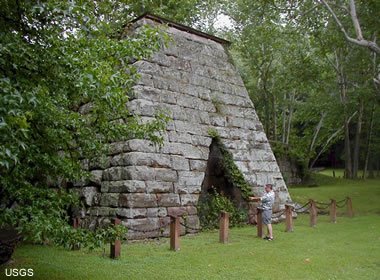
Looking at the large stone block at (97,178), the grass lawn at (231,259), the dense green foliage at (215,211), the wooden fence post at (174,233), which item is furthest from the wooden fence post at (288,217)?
the large stone block at (97,178)

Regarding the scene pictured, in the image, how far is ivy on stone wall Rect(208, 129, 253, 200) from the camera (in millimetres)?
10695

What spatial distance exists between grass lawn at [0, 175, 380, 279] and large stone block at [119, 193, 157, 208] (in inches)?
32.7

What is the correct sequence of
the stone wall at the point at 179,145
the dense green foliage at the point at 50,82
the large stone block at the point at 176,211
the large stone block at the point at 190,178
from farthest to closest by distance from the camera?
the large stone block at the point at 190,178 < the large stone block at the point at 176,211 < the stone wall at the point at 179,145 < the dense green foliage at the point at 50,82

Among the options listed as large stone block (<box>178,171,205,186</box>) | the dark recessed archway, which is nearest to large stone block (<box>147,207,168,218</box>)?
large stone block (<box>178,171,205,186</box>)

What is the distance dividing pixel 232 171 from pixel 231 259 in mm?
4015

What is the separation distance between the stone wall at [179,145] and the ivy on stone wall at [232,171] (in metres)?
0.15

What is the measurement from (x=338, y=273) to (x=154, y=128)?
368 cm

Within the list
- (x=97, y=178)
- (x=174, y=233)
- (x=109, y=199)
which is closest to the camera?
(x=174, y=233)

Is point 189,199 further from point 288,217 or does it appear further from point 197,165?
point 288,217

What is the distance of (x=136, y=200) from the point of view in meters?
8.48

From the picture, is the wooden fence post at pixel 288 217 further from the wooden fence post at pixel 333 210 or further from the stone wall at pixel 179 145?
the wooden fence post at pixel 333 210

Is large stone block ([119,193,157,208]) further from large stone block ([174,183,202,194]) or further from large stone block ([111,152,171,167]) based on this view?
large stone block ([174,183,202,194])

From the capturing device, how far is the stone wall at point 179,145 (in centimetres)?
870

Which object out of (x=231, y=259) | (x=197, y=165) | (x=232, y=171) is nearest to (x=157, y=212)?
(x=197, y=165)
